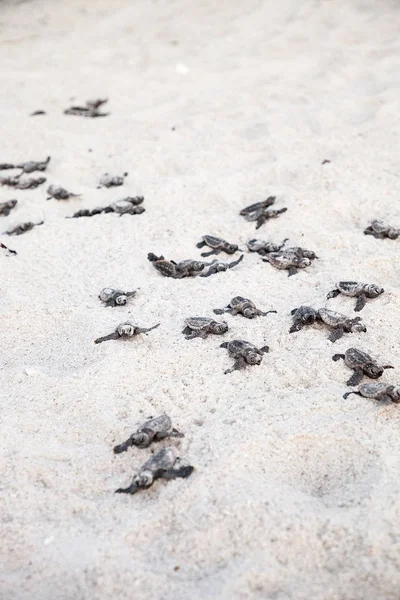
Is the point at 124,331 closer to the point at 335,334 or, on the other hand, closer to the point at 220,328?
the point at 220,328

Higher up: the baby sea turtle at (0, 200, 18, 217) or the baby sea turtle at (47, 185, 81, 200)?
the baby sea turtle at (47, 185, 81, 200)

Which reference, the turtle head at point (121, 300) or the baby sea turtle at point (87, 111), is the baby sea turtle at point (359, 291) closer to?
the turtle head at point (121, 300)

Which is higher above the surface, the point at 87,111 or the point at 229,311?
the point at 229,311

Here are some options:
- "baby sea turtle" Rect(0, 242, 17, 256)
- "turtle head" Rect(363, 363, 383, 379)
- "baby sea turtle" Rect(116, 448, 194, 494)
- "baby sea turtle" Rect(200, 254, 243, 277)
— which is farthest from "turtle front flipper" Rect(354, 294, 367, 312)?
"baby sea turtle" Rect(0, 242, 17, 256)

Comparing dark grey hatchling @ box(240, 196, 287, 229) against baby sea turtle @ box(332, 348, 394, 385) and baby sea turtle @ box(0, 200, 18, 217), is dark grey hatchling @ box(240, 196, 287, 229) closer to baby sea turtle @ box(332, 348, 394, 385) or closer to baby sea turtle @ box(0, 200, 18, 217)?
baby sea turtle @ box(332, 348, 394, 385)

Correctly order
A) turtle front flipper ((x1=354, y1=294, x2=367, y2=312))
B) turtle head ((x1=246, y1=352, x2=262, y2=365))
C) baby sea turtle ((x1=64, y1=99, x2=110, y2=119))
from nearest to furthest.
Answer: turtle head ((x1=246, y1=352, x2=262, y2=365)) < turtle front flipper ((x1=354, y1=294, x2=367, y2=312)) < baby sea turtle ((x1=64, y1=99, x2=110, y2=119))

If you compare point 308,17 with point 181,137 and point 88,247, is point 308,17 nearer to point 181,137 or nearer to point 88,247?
point 181,137

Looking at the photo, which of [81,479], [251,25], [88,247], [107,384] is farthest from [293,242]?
[251,25]

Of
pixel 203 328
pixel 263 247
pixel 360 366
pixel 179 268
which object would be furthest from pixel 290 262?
pixel 360 366
